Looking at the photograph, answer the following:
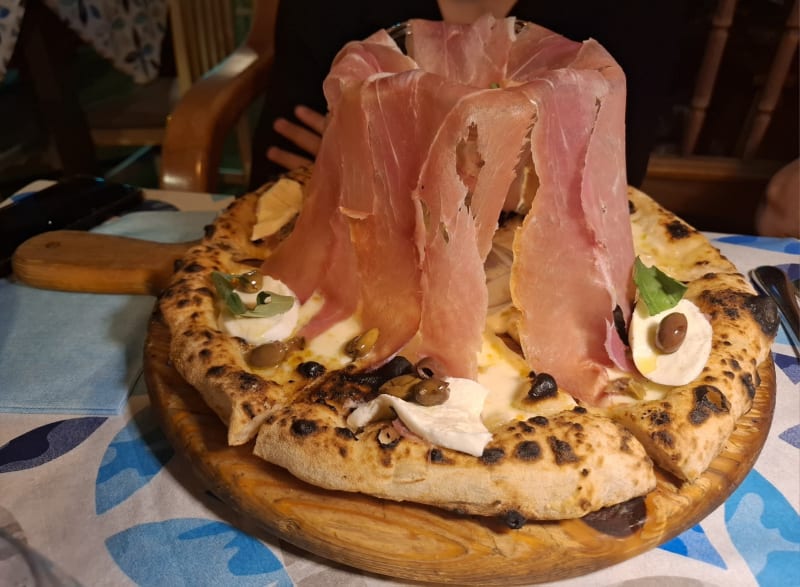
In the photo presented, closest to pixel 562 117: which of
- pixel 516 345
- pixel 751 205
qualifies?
pixel 516 345

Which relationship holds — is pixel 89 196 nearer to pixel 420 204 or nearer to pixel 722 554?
pixel 420 204

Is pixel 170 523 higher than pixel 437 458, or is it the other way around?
pixel 437 458

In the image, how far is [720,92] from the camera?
10.6ft

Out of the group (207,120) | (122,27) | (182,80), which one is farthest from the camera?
(182,80)

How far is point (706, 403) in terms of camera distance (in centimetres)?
94

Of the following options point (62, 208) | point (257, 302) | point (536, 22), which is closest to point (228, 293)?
point (257, 302)

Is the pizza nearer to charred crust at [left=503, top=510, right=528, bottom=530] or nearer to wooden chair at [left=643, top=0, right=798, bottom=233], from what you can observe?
charred crust at [left=503, top=510, right=528, bottom=530]

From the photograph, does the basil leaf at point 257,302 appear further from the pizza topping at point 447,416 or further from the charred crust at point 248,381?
the pizza topping at point 447,416

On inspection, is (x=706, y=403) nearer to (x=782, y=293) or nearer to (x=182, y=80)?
(x=782, y=293)

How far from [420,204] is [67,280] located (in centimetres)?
93

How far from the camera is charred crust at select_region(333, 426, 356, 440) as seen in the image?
0.89 metres

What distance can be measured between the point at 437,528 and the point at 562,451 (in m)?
0.20

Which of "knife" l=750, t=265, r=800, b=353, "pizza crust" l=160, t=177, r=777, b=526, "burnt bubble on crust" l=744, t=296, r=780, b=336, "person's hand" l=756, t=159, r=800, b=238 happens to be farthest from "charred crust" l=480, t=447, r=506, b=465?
"person's hand" l=756, t=159, r=800, b=238

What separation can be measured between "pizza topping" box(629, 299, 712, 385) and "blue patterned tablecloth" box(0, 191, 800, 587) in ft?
0.78
